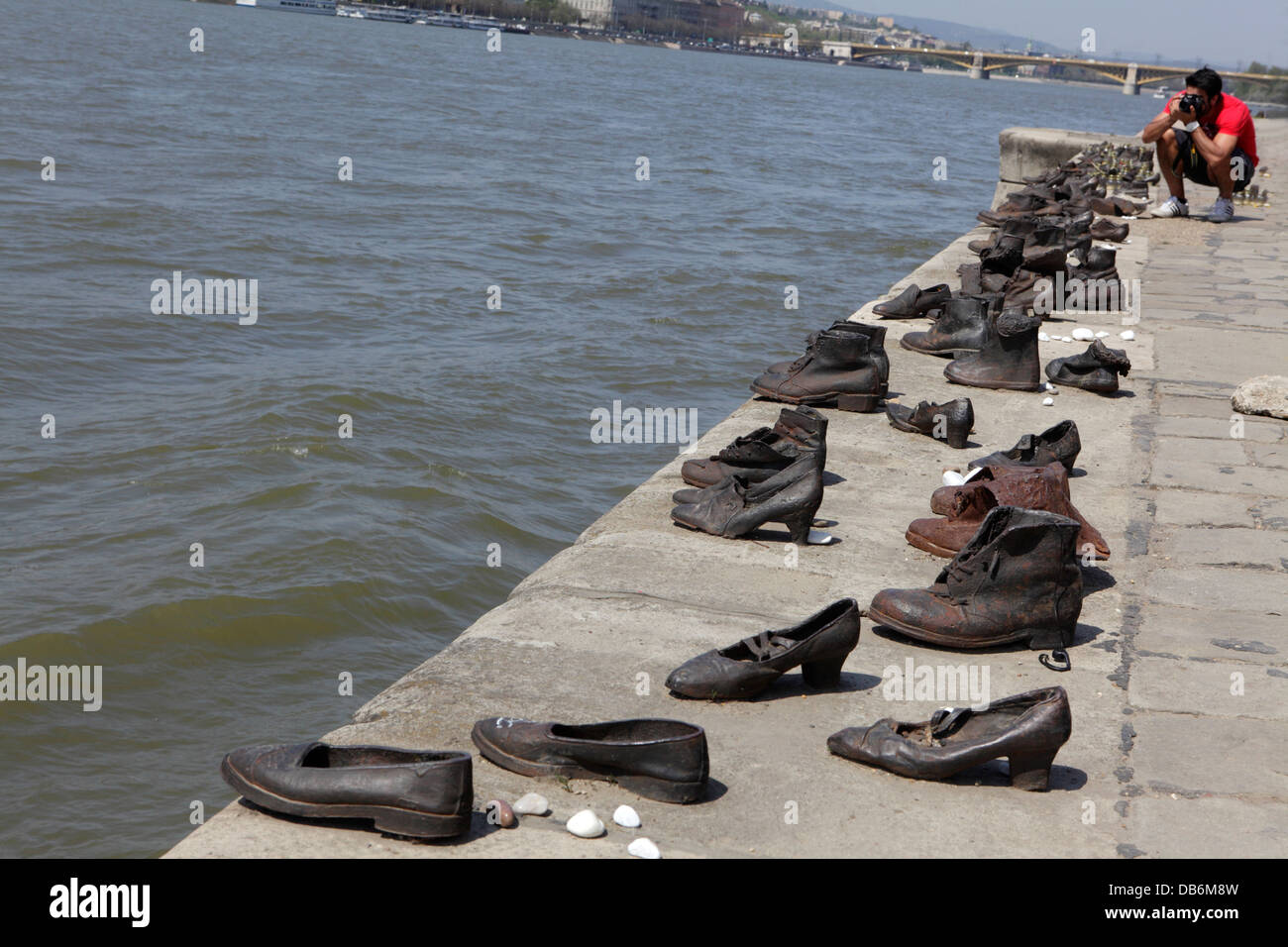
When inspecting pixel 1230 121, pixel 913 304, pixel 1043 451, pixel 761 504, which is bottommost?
pixel 761 504

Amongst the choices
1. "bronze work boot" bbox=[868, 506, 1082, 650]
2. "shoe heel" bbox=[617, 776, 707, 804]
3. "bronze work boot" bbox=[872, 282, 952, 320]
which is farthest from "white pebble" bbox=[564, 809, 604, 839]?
"bronze work boot" bbox=[872, 282, 952, 320]

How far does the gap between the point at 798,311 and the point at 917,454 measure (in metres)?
7.95

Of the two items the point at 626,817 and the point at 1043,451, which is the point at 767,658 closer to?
the point at 626,817

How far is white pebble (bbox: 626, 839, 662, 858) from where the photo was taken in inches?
94.3

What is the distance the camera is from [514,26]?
106 m

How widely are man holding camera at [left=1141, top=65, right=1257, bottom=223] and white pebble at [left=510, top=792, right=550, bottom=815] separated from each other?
10623mm

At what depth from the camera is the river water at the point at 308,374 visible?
5.16 m

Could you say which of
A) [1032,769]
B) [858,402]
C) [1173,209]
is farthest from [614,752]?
[1173,209]

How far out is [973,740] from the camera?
2.73 m

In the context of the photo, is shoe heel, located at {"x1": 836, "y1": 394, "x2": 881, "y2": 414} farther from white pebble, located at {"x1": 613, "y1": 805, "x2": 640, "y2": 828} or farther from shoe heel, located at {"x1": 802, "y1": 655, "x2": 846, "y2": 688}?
white pebble, located at {"x1": 613, "y1": 805, "x2": 640, "y2": 828}

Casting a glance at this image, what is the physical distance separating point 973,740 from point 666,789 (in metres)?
0.65

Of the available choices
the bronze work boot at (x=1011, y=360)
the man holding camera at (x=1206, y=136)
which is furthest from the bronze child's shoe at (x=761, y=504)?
the man holding camera at (x=1206, y=136)

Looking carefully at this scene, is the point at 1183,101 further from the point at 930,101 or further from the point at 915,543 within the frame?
the point at 930,101

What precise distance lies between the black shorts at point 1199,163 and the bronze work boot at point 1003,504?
8.94 metres
